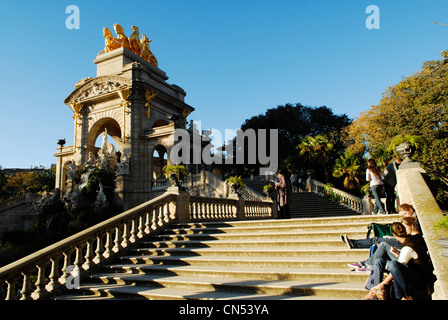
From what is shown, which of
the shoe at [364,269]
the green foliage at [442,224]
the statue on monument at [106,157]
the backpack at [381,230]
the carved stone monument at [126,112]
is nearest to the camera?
the green foliage at [442,224]

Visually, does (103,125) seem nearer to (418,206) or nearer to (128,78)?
(128,78)

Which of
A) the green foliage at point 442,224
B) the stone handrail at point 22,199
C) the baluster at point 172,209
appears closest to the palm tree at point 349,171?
the baluster at point 172,209

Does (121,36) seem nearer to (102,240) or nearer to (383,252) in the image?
(102,240)

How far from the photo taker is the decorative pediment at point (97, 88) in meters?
28.4

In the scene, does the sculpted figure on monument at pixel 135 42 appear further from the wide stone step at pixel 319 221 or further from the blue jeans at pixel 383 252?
the blue jeans at pixel 383 252

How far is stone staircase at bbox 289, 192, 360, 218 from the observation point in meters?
19.6

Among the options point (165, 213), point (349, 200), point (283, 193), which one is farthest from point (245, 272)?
point (349, 200)

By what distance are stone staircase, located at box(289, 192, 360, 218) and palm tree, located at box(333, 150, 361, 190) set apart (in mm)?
4085

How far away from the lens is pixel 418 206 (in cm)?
527

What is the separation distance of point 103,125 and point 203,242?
1119 inches

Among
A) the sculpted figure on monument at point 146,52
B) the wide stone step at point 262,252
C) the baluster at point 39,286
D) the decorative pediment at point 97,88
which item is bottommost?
the baluster at point 39,286

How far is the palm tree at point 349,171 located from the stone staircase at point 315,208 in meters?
4.08

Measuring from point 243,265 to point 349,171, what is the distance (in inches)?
903

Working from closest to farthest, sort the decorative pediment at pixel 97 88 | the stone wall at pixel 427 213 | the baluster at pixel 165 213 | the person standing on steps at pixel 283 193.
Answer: the stone wall at pixel 427 213 < the baluster at pixel 165 213 < the person standing on steps at pixel 283 193 < the decorative pediment at pixel 97 88
